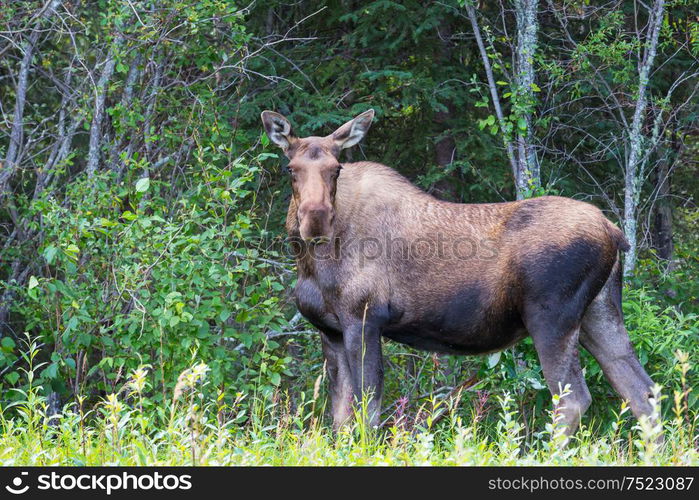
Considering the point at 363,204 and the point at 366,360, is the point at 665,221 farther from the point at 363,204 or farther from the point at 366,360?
the point at 366,360

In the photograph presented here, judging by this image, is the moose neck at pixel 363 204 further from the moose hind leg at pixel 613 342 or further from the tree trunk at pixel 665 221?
the tree trunk at pixel 665 221

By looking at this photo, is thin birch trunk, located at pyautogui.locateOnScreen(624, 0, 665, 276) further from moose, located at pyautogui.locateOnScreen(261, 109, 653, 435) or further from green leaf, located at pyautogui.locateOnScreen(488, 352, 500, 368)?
moose, located at pyautogui.locateOnScreen(261, 109, 653, 435)

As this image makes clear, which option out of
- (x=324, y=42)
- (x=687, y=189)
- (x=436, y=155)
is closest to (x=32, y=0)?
(x=324, y=42)

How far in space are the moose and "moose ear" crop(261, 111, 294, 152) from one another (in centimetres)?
1

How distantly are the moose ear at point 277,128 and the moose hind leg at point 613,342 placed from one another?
9.17 ft

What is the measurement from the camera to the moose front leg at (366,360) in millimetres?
7090

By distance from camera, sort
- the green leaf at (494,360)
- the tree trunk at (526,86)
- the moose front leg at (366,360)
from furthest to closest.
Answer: the tree trunk at (526,86) → the green leaf at (494,360) → the moose front leg at (366,360)

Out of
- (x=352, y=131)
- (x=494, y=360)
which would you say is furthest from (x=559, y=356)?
(x=352, y=131)

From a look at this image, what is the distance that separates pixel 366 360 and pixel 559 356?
4.79ft

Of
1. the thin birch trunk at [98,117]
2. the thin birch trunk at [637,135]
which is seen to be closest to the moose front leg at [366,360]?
the thin birch trunk at [637,135]

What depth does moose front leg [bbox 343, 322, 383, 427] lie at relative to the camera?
7090 mm

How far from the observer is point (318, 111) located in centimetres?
1095

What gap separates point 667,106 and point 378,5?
11.4ft

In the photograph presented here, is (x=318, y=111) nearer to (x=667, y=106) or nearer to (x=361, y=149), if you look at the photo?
(x=361, y=149)
